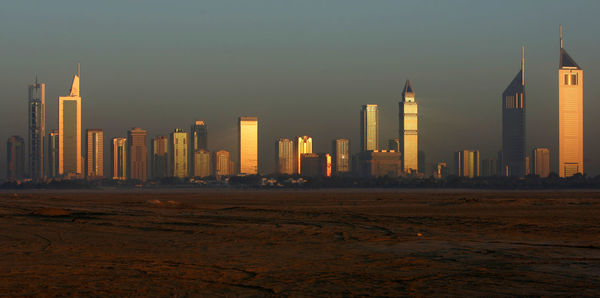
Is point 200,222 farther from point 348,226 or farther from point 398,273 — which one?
point 398,273

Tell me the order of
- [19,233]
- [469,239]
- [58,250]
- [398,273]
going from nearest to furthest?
[398,273]
[58,250]
[469,239]
[19,233]

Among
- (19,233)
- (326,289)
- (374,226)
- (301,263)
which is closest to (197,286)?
(326,289)

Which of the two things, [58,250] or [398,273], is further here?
[58,250]

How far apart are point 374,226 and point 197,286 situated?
57.5ft

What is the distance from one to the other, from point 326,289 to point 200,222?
2037 centimetres

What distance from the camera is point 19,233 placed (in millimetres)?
27156

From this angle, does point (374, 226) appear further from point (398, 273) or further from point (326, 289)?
point (326, 289)

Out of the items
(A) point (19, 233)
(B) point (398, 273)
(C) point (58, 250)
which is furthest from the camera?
(A) point (19, 233)

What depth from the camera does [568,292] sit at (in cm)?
1335

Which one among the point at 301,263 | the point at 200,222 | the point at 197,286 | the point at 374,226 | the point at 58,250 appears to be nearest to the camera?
the point at 197,286

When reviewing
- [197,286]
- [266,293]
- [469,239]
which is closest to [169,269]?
[197,286]

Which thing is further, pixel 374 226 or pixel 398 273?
pixel 374 226

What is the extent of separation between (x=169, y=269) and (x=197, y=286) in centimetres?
276

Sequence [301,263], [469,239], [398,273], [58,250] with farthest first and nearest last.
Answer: [469,239] < [58,250] < [301,263] < [398,273]
